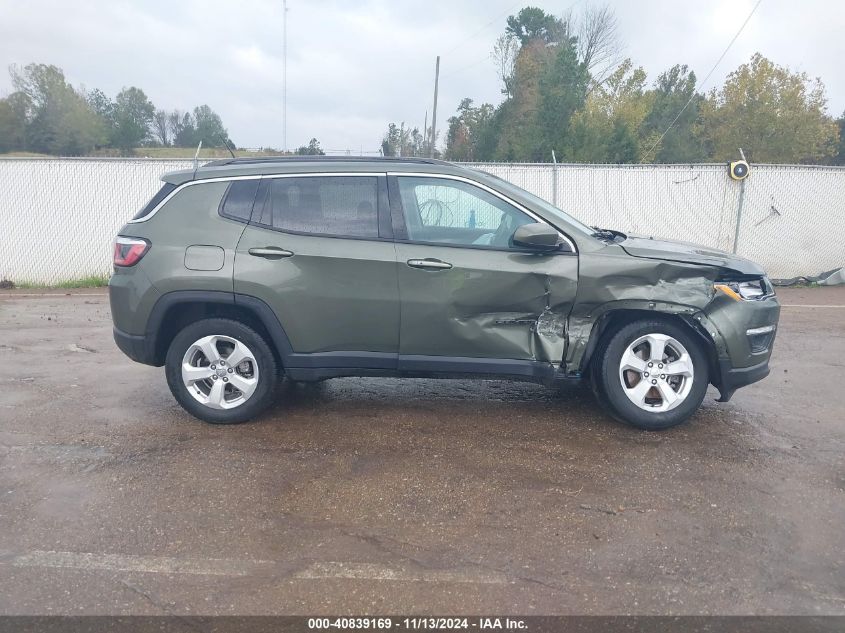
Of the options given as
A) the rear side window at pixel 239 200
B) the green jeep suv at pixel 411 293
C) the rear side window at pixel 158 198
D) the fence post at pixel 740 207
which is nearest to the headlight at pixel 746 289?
the green jeep suv at pixel 411 293

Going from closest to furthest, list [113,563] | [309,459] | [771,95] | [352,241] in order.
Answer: [113,563], [309,459], [352,241], [771,95]

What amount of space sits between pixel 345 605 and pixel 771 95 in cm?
3542

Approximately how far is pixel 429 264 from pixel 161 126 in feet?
81.6

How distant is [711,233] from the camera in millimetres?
13219

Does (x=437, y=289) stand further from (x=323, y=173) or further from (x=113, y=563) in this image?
(x=113, y=563)

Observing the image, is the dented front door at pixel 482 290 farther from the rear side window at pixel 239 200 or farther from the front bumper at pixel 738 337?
the rear side window at pixel 239 200

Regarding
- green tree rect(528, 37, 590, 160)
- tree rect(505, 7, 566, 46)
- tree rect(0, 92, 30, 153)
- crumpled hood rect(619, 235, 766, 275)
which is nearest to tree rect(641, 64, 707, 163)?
green tree rect(528, 37, 590, 160)

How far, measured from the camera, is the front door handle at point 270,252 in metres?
4.84

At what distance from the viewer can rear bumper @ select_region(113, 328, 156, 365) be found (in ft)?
16.4

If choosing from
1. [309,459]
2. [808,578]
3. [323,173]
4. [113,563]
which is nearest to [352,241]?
[323,173]

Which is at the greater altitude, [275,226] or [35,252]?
[275,226]

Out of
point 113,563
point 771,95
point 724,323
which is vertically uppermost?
point 771,95

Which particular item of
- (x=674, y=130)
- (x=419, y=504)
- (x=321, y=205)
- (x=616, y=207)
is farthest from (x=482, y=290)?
(x=674, y=130)

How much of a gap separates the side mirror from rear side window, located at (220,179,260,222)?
6.21 ft
